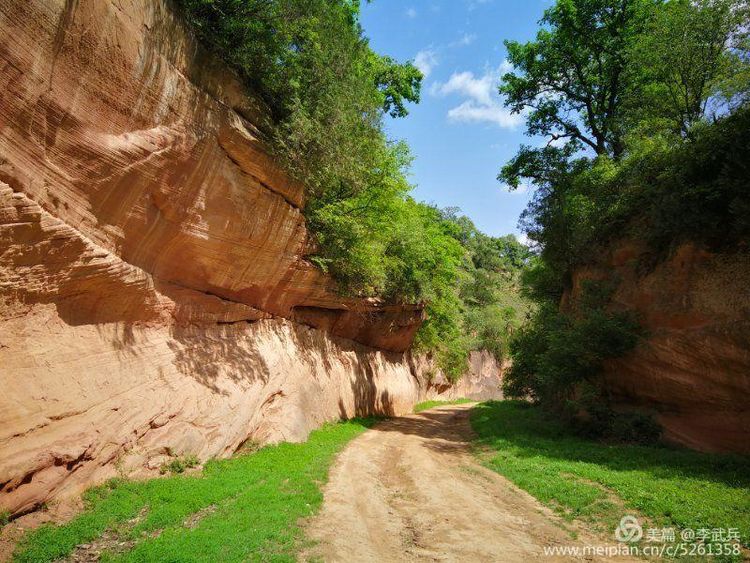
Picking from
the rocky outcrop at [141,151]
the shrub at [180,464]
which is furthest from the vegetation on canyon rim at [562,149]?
the shrub at [180,464]

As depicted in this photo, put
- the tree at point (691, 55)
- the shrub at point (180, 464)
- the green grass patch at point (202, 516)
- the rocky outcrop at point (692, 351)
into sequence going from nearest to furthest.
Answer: the green grass patch at point (202, 516) → the shrub at point (180, 464) → the rocky outcrop at point (692, 351) → the tree at point (691, 55)

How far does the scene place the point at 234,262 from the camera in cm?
1261

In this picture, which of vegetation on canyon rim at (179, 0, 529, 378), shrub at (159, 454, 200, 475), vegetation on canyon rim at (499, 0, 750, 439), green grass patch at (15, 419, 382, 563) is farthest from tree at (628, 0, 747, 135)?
shrub at (159, 454, 200, 475)

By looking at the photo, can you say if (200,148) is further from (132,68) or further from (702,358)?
(702,358)

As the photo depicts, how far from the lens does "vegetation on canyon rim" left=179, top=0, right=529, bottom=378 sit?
1150 cm

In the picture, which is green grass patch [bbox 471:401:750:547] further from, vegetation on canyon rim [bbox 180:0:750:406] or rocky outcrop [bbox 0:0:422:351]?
rocky outcrop [bbox 0:0:422:351]

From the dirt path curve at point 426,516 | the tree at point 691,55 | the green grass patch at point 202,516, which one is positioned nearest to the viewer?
the green grass patch at point 202,516

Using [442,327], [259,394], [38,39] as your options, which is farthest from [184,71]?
[442,327]

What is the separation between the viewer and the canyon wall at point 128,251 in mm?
7129

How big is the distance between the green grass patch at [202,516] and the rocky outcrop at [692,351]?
36.3 ft

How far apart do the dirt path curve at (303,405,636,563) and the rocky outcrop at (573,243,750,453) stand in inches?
254

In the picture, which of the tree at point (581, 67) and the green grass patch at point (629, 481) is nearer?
the green grass patch at point (629, 481)

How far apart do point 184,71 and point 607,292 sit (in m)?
16.0

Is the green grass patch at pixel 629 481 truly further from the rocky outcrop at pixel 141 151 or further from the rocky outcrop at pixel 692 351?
the rocky outcrop at pixel 141 151
